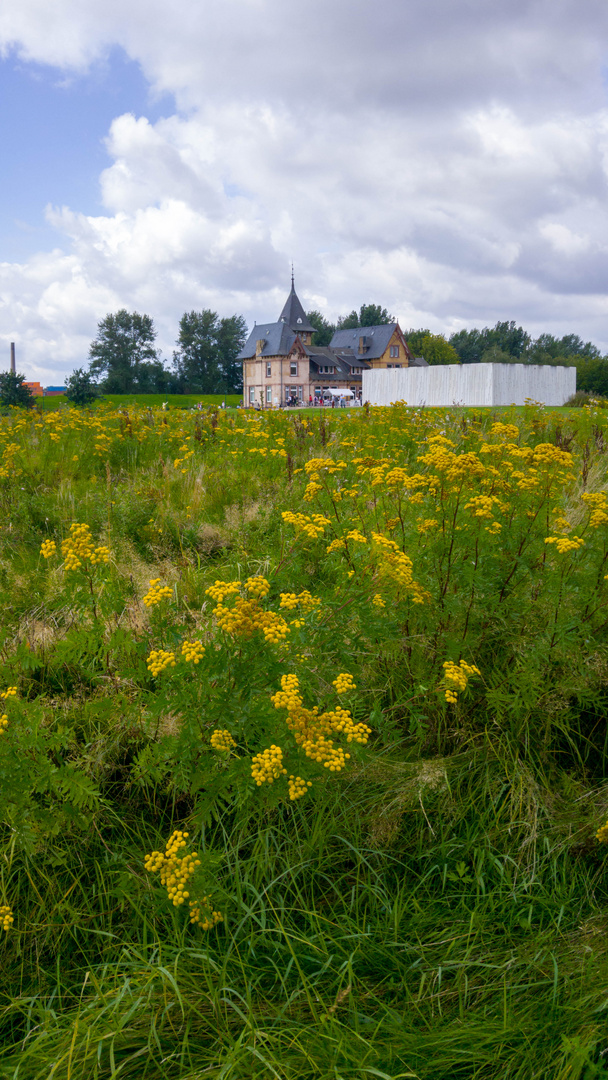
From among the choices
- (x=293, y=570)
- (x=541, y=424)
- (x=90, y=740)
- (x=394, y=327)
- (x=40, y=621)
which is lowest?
(x=90, y=740)

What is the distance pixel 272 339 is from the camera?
6900 centimetres

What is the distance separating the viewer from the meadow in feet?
5.44

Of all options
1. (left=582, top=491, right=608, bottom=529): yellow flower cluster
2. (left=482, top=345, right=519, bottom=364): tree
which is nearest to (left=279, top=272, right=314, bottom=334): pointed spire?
(left=482, top=345, right=519, bottom=364): tree

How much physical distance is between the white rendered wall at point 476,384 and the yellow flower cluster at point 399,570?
24.8m

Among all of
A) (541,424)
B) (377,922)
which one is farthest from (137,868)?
(541,424)

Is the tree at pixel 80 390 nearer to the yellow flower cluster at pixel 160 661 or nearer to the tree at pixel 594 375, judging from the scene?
the yellow flower cluster at pixel 160 661

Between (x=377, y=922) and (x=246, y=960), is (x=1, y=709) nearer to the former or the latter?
(x=246, y=960)

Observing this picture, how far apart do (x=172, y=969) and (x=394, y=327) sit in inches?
2999

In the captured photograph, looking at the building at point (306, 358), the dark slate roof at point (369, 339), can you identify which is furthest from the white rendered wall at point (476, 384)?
the dark slate roof at point (369, 339)

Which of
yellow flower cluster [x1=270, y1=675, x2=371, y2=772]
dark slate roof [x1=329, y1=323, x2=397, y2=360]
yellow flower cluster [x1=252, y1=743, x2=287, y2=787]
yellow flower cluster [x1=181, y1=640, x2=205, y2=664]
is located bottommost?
yellow flower cluster [x1=252, y1=743, x2=287, y2=787]

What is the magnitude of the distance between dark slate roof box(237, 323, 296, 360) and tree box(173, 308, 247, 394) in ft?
36.9

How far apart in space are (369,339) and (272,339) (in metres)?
13.3

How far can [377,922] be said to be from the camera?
199cm

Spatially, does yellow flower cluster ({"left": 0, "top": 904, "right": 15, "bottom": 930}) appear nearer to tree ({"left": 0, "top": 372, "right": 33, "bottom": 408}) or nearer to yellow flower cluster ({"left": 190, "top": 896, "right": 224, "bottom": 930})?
yellow flower cluster ({"left": 190, "top": 896, "right": 224, "bottom": 930})
